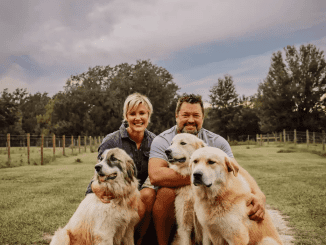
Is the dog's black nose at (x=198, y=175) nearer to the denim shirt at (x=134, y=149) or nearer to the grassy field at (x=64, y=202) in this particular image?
the denim shirt at (x=134, y=149)

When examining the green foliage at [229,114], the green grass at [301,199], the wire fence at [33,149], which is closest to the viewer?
the green grass at [301,199]

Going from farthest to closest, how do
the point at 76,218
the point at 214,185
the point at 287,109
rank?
the point at 287,109 < the point at 76,218 < the point at 214,185

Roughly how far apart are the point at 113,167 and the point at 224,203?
1.14 metres

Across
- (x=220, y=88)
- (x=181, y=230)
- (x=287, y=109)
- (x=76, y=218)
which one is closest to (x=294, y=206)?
(x=181, y=230)

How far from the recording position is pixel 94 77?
47.0m

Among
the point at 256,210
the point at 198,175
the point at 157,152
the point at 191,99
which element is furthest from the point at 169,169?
the point at 256,210

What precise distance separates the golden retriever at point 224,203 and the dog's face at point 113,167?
2.42ft

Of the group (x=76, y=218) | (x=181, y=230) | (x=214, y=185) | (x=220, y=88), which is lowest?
(x=181, y=230)

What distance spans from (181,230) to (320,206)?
3935 mm

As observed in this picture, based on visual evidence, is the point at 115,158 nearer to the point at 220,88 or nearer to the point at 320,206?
the point at 320,206

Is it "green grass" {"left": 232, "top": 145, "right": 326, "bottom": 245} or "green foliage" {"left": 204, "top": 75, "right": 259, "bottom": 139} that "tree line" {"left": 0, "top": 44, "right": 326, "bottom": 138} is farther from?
"green grass" {"left": 232, "top": 145, "right": 326, "bottom": 245}

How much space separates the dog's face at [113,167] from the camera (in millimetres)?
2750

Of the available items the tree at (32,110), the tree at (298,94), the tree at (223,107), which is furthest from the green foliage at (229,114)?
the tree at (32,110)

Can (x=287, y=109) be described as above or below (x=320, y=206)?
above
